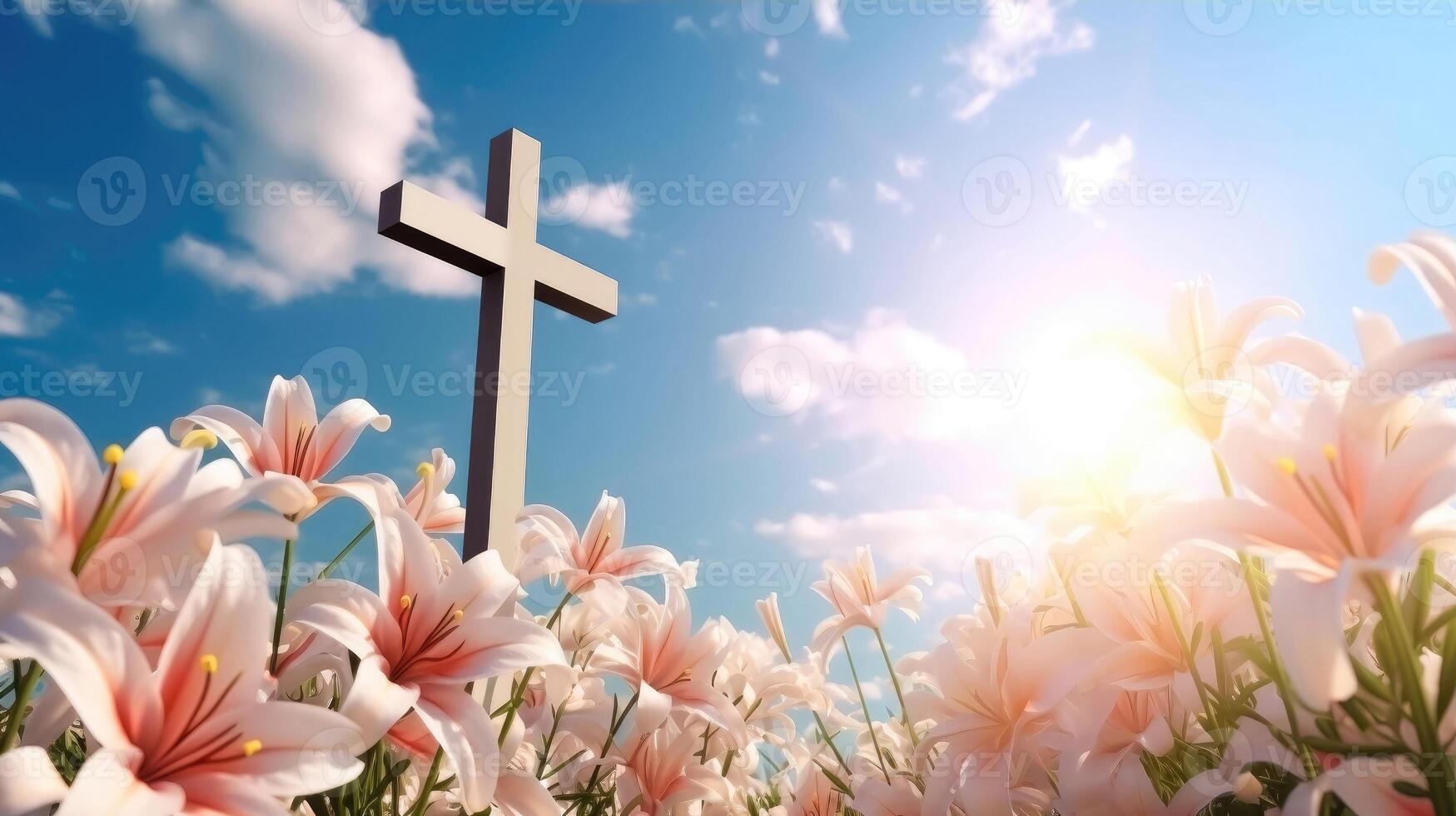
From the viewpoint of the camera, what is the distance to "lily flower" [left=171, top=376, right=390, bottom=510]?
1.36 meters

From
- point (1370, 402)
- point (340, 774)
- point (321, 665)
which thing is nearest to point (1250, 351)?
point (1370, 402)

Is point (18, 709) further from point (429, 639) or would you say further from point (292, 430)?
point (292, 430)

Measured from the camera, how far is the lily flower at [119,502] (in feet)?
2.77

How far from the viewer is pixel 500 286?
130 inches

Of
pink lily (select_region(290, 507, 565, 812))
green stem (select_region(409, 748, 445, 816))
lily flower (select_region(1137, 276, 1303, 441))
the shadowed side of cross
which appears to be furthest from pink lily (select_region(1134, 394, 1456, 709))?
the shadowed side of cross

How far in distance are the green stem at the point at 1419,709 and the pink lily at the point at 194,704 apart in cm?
96

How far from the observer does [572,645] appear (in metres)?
2.16

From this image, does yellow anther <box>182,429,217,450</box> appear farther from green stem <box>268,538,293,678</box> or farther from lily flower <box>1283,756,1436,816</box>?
Result: lily flower <box>1283,756,1436,816</box>

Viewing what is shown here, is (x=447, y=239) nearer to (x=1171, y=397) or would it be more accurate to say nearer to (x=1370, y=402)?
(x=1171, y=397)

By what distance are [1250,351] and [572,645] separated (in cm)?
169

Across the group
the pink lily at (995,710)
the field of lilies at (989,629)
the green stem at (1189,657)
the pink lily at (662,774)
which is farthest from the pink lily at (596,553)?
the green stem at (1189,657)

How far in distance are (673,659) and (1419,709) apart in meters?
1.37

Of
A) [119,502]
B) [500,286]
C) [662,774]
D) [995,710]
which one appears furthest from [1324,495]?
[500,286]

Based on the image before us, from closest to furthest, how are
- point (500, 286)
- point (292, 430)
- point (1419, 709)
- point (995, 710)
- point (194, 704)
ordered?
point (1419, 709) < point (194, 704) < point (995, 710) < point (292, 430) < point (500, 286)
